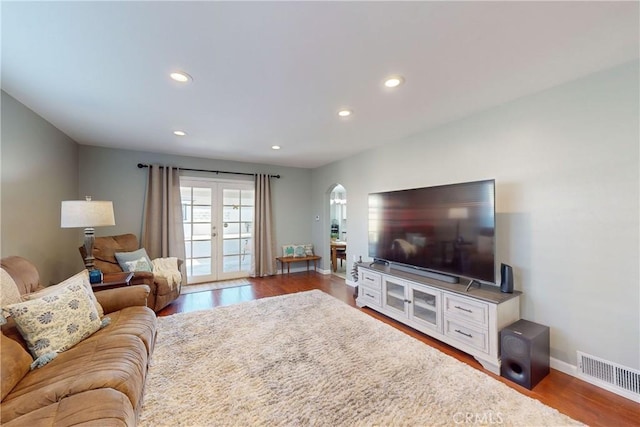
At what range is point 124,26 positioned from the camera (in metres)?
1.52

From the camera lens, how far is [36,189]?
282 cm

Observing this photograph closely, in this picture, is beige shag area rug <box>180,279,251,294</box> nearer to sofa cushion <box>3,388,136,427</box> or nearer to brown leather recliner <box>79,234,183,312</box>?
brown leather recliner <box>79,234,183,312</box>

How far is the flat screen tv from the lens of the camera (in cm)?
241

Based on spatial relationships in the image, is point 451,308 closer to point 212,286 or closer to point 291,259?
point 291,259

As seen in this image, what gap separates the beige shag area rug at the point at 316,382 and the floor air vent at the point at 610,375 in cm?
67

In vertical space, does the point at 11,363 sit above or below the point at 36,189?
below

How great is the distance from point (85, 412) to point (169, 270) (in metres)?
2.96

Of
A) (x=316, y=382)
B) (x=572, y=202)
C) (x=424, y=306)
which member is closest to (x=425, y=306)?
(x=424, y=306)

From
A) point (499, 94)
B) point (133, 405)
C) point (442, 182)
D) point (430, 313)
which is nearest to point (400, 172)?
point (442, 182)

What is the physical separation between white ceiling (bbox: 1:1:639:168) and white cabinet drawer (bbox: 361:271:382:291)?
2.00 metres

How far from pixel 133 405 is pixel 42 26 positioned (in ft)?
7.28

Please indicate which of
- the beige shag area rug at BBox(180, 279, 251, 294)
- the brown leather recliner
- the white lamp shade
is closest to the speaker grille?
the brown leather recliner

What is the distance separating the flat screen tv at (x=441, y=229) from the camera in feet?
7.91

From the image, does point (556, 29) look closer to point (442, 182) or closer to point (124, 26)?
point (442, 182)
